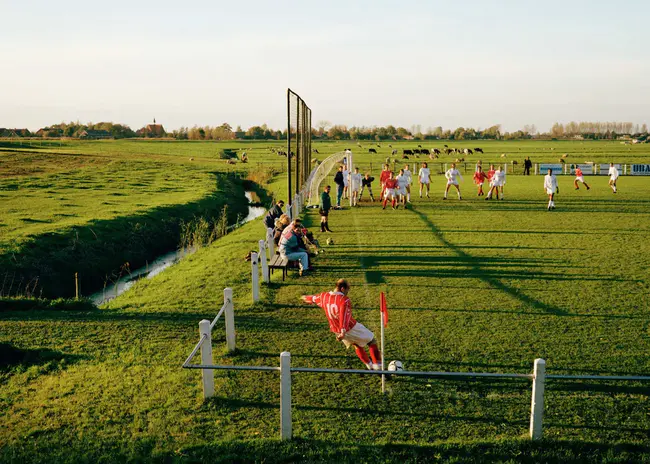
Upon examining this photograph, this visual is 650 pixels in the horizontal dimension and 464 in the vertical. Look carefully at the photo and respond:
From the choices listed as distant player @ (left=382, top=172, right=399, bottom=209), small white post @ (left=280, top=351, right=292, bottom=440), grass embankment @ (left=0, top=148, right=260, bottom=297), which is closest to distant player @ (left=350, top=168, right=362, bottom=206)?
distant player @ (left=382, top=172, right=399, bottom=209)

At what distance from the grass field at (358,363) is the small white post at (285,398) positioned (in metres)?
0.16

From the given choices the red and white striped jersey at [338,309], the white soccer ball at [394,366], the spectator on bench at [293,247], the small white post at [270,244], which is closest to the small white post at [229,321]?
Result: the red and white striped jersey at [338,309]

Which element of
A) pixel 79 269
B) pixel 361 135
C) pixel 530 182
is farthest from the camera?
pixel 361 135

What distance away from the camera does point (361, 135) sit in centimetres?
15175

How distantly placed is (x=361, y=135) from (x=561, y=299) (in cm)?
14166

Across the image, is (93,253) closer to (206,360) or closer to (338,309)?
(206,360)

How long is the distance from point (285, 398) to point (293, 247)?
8.05 m

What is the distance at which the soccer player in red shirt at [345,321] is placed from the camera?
27.2 feet

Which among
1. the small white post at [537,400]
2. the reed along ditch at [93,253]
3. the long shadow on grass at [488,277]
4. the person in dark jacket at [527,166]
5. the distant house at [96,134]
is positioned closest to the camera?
the small white post at [537,400]

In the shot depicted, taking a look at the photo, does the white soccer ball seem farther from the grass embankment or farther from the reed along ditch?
the grass embankment

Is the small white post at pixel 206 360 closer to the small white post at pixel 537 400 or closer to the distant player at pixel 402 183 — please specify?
the small white post at pixel 537 400

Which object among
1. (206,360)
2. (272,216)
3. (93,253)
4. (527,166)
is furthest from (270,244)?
(527,166)

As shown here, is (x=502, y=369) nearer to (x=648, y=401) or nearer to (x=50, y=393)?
(x=648, y=401)

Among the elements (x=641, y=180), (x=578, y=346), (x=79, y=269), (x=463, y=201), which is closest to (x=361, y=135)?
(x=641, y=180)
